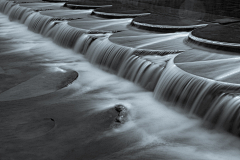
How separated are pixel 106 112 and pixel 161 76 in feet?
4.67

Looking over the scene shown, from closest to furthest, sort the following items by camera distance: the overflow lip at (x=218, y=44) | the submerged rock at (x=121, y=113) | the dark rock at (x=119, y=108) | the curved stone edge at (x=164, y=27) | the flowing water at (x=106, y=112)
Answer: the flowing water at (x=106, y=112) → the submerged rock at (x=121, y=113) → the dark rock at (x=119, y=108) → the overflow lip at (x=218, y=44) → the curved stone edge at (x=164, y=27)

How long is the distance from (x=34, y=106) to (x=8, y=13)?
14128mm

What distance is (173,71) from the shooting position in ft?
22.9

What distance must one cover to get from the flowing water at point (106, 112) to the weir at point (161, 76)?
0.8 inches

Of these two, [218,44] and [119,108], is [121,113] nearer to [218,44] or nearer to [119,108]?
[119,108]

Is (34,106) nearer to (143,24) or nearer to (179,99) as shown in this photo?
(179,99)

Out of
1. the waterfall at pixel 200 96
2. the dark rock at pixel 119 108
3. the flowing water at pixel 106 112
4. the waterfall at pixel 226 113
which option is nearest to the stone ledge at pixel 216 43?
the flowing water at pixel 106 112

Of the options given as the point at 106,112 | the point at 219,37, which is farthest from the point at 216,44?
the point at 106,112

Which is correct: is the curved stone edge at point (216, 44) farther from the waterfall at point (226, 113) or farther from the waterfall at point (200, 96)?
the waterfall at point (226, 113)

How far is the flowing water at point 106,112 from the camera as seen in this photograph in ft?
17.8

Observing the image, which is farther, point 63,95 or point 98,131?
point 63,95

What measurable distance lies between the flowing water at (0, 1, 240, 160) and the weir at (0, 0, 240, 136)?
0.02 m

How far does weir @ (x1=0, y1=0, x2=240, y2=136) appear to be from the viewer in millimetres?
5754

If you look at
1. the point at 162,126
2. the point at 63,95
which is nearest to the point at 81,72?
the point at 63,95
